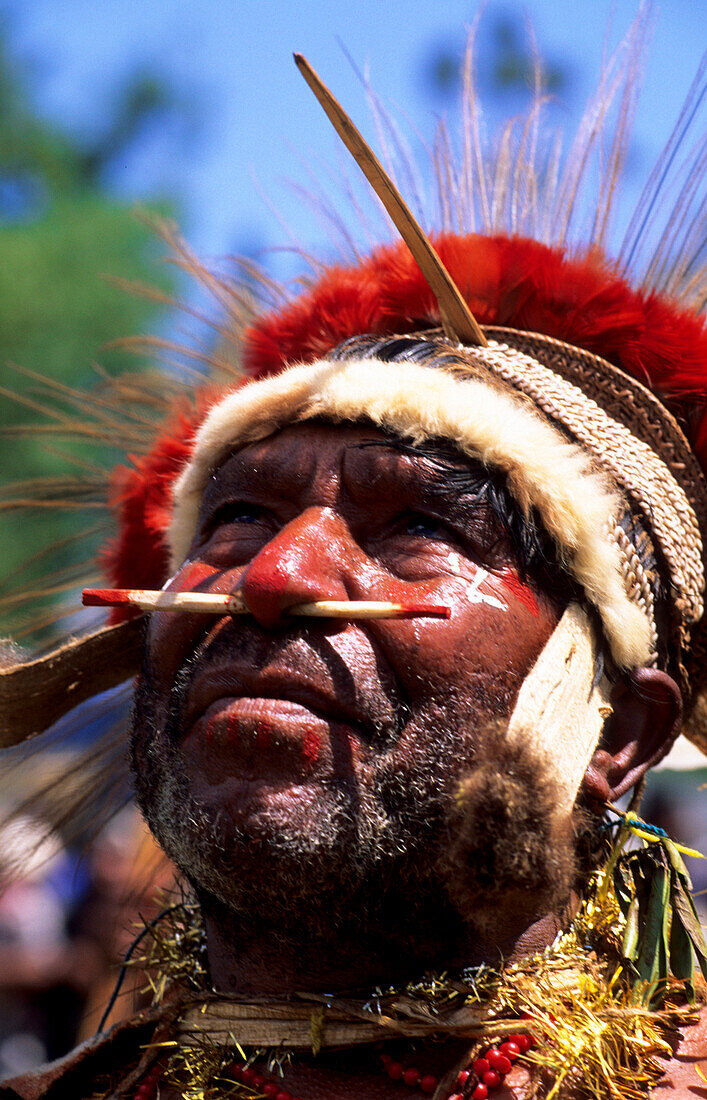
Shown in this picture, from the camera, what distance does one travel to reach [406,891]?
6.24 ft

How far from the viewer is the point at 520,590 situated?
210cm

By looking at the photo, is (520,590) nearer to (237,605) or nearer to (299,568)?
(299,568)

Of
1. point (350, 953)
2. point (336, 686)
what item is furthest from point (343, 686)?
point (350, 953)

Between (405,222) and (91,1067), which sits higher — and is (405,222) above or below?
above

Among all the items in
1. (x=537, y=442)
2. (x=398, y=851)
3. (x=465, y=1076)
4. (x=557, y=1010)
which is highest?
(x=537, y=442)

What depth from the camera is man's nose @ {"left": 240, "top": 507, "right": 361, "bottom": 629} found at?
190 cm

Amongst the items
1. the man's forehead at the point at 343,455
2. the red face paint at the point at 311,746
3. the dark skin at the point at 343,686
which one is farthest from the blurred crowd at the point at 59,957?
the red face paint at the point at 311,746

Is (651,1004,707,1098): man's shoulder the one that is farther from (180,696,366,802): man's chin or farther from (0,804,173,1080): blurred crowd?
(0,804,173,1080): blurred crowd

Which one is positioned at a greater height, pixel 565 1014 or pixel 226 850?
pixel 226 850

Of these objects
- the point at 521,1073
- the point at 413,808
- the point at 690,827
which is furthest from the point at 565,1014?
the point at 690,827

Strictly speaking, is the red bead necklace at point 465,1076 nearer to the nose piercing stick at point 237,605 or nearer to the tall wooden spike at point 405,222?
the nose piercing stick at point 237,605

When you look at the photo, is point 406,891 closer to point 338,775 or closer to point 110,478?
point 338,775

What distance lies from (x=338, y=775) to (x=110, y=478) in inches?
60.2

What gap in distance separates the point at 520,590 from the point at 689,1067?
0.98 metres
